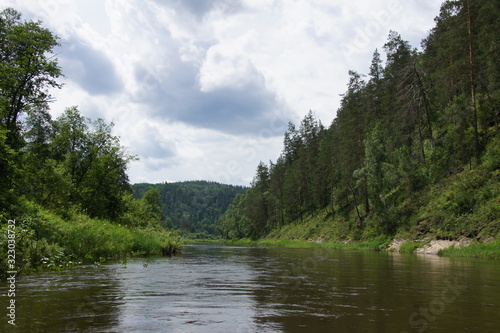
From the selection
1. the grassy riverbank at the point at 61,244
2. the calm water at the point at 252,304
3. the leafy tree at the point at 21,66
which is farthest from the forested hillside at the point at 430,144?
the leafy tree at the point at 21,66

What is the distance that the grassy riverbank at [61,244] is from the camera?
11867 mm

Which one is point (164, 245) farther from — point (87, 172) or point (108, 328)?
point (108, 328)

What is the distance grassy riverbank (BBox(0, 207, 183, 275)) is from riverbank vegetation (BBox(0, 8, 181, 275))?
0.14ft

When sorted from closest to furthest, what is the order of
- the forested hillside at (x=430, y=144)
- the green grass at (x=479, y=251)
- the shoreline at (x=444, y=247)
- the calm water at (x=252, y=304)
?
1. the calm water at (x=252, y=304)
2. the green grass at (x=479, y=251)
3. the shoreline at (x=444, y=247)
4. the forested hillside at (x=430, y=144)

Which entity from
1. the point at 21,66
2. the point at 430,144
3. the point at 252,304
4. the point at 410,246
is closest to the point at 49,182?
the point at 21,66

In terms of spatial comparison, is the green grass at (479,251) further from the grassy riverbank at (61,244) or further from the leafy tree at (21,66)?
the leafy tree at (21,66)

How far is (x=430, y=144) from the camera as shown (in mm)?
42156

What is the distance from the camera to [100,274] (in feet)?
42.9

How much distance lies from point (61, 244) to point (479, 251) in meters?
24.8

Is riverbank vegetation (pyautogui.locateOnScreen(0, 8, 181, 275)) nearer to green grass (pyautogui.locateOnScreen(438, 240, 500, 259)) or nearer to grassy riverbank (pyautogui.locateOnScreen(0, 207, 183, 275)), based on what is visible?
grassy riverbank (pyautogui.locateOnScreen(0, 207, 183, 275))

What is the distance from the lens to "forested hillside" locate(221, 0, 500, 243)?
97.3ft

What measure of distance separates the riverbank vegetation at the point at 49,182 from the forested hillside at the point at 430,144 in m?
24.3

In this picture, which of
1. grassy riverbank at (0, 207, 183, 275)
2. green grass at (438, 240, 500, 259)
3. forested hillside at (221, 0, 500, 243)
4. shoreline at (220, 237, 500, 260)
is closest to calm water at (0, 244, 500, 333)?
grassy riverbank at (0, 207, 183, 275)

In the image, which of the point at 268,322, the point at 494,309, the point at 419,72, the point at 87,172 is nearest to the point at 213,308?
the point at 268,322
